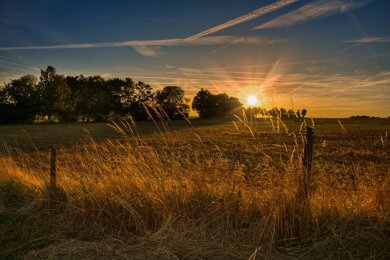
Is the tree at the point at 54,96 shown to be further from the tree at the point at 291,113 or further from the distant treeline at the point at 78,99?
the tree at the point at 291,113

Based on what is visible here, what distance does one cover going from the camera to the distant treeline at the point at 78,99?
7156 centimetres

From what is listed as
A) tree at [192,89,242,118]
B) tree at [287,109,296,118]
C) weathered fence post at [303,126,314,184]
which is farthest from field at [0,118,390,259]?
tree at [192,89,242,118]

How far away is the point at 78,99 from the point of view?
78.3 meters

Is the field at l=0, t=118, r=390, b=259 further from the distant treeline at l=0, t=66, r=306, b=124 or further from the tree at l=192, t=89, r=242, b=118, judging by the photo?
the tree at l=192, t=89, r=242, b=118

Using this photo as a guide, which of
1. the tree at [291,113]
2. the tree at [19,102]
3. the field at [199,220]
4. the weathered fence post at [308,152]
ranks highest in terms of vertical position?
the tree at [19,102]

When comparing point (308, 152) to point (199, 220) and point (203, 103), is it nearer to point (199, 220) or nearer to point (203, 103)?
point (199, 220)

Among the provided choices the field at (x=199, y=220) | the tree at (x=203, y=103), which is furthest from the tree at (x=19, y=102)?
the field at (x=199, y=220)

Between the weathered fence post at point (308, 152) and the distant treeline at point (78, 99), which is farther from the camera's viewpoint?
the distant treeline at point (78, 99)

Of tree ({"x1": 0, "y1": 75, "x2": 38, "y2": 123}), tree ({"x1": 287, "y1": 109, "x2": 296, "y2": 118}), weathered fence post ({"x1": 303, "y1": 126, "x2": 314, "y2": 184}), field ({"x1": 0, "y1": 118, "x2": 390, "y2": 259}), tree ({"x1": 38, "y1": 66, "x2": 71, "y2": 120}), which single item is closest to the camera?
field ({"x1": 0, "y1": 118, "x2": 390, "y2": 259})

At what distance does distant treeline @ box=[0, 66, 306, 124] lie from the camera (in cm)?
7156

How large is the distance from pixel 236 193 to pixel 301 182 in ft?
3.50

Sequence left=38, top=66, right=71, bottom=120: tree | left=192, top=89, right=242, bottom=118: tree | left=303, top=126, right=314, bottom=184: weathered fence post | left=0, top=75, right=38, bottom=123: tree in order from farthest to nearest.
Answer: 1. left=192, top=89, right=242, bottom=118: tree
2. left=38, top=66, right=71, bottom=120: tree
3. left=0, top=75, right=38, bottom=123: tree
4. left=303, top=126, right=314, bottom=184: weathered fence post

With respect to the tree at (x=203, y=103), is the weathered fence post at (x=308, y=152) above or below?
below

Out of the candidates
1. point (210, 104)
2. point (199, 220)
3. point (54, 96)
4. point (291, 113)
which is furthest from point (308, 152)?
point (210, 104)
